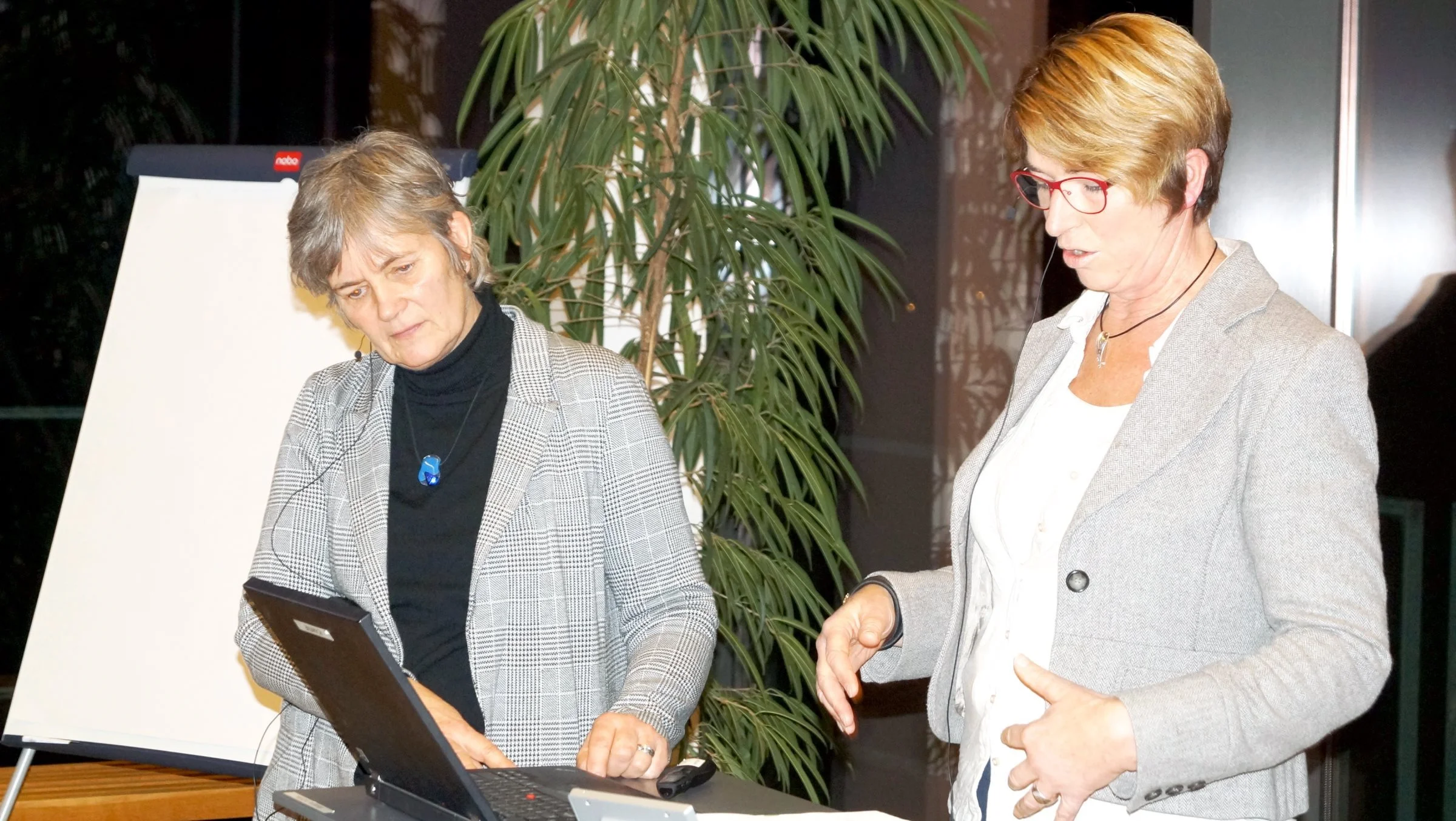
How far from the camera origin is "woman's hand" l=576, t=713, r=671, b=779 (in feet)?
4.72

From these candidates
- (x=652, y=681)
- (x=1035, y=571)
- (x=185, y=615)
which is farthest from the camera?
(x=185, y=615)

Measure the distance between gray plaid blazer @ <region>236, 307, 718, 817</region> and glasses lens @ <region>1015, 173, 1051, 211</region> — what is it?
2.25 feet

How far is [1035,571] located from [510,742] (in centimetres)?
75

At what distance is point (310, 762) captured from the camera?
1774 mm

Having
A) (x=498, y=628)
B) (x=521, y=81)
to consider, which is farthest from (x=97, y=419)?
(x=498, y=628)

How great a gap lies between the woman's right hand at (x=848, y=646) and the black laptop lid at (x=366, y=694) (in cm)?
41

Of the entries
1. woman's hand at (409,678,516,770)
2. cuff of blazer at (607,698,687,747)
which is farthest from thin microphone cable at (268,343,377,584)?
cuff of blazer at (607,698,687,747)

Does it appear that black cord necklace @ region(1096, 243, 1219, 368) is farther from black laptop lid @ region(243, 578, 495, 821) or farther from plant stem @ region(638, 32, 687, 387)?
plant stem @ region(638, 32, 687, 387)

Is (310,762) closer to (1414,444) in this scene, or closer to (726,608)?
(726,608)

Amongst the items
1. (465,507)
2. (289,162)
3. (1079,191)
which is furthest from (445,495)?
(289,162)

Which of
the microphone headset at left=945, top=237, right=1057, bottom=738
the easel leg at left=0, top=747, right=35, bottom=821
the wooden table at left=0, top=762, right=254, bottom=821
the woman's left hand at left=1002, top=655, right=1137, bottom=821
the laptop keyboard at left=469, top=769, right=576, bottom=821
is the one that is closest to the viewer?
the woman's left hand at left=1002, top=655, right=1137, bottom=821

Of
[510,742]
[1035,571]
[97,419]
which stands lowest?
[510,742]

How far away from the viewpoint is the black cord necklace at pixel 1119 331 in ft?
4.30

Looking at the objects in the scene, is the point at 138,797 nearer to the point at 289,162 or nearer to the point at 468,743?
the point at 289,162
